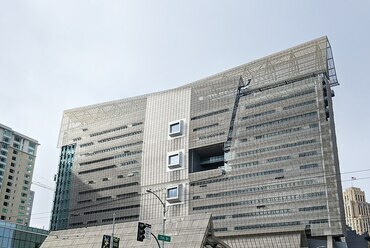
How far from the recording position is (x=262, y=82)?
461 feet

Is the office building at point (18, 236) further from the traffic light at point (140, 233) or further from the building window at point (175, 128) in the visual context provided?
the building window at point (175, 128)

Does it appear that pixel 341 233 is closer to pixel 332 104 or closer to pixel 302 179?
pixel 302 179

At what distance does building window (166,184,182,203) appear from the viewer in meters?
138

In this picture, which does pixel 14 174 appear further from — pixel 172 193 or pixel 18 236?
pixel 18 236

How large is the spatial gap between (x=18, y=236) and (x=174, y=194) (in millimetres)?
71136

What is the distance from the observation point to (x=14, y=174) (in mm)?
151000

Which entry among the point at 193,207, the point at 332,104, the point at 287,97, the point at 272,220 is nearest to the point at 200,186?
the point at 193,207

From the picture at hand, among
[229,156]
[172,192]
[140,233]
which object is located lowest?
[140,233]

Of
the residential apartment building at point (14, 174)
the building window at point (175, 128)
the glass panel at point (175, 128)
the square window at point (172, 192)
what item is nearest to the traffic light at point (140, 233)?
the square window at point (172, 192)

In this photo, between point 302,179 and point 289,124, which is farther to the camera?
point 289,124

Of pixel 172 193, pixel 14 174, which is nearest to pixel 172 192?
pixel 172 193

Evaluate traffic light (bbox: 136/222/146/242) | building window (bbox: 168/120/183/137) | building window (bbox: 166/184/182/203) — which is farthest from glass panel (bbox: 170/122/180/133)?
traffic light (bbox: 136/222/146/242)

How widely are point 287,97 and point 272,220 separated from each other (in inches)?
1474

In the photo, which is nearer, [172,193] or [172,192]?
[172,193]
